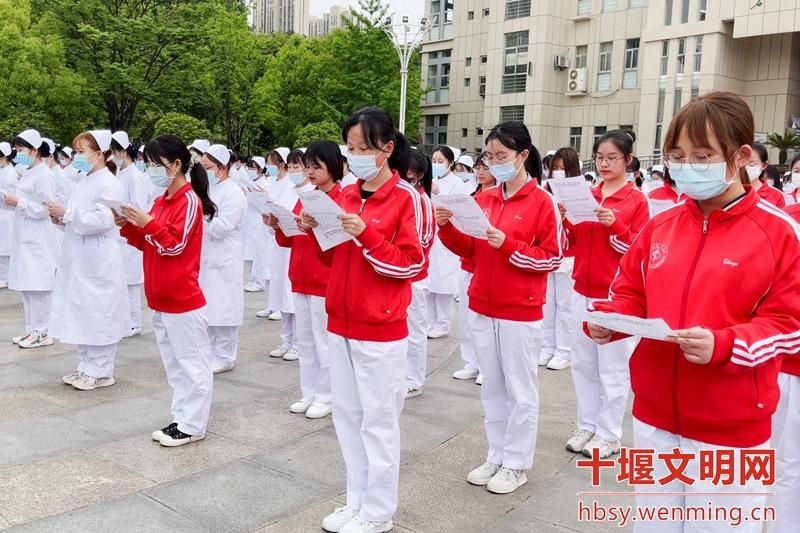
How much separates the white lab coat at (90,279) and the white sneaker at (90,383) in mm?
317

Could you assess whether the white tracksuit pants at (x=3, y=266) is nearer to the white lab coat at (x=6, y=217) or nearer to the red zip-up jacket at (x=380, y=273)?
the white lab coat at (x=6, y=217)

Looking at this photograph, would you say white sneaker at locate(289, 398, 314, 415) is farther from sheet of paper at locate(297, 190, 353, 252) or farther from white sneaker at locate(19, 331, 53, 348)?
white sneaker at locate(19, 331, 53, 348)

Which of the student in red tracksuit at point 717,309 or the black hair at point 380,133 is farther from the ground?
the black hair at point 380,133

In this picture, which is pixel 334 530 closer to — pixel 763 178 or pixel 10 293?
pixel 763 178

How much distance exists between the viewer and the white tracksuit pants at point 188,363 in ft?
15.2

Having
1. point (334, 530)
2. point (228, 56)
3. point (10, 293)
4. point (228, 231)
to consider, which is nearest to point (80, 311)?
point (228, 231)

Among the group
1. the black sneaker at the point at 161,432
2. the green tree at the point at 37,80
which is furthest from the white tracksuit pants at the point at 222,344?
the green tree at the point at 37,80

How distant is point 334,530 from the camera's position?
349 cm

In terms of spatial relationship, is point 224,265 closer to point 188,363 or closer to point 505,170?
point 188,363

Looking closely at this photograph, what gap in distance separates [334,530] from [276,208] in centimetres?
248

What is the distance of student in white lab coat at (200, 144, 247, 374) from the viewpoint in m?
6.14

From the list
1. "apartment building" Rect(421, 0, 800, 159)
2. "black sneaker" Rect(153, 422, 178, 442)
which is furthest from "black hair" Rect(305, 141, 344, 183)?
"apartment building" Rect(421, 0, 800, 159)

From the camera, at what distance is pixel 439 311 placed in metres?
8.34

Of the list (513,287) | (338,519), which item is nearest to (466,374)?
(513,287)
